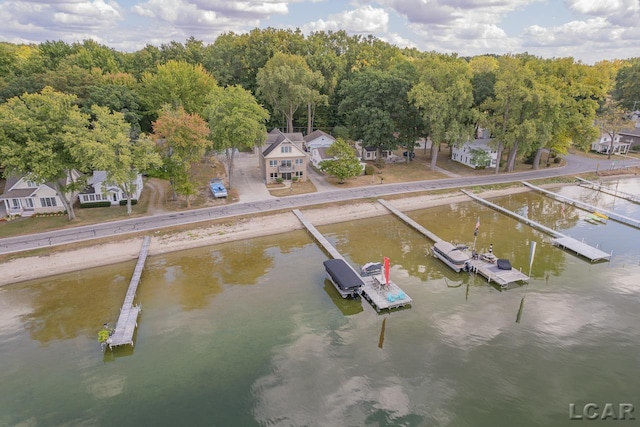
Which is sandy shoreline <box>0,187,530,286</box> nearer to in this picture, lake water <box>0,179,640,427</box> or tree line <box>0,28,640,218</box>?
lake water <box>0,179,640,427</box>

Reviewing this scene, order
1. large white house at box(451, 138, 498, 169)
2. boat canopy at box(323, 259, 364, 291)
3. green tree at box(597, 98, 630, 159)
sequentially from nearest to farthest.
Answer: boat canopy at box(323, 259, 364, 291) < large white house at box(451, 138, 498, 169) < green tree at box(597, 98, 630, 159)

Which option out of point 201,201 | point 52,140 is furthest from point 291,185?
point 52,140

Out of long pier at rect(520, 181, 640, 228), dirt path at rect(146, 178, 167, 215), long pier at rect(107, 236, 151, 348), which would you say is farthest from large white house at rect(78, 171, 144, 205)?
long pier at rect(520, 181, 640, 228)

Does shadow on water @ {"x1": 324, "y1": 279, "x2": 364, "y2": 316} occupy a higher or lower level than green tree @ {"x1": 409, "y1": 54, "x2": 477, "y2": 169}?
lower

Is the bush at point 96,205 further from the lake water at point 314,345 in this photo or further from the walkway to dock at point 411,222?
the walkway to dock at point 411,222

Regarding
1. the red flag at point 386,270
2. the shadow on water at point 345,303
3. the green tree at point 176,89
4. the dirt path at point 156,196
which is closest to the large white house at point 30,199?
the dirt path at point 156,196

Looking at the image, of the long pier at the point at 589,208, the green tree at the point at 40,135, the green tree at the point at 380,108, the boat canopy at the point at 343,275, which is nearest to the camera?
the boat canopy at the point at 343,275

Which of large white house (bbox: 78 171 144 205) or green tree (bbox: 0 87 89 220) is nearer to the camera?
green tree (bbox: 0 87 89 220)
